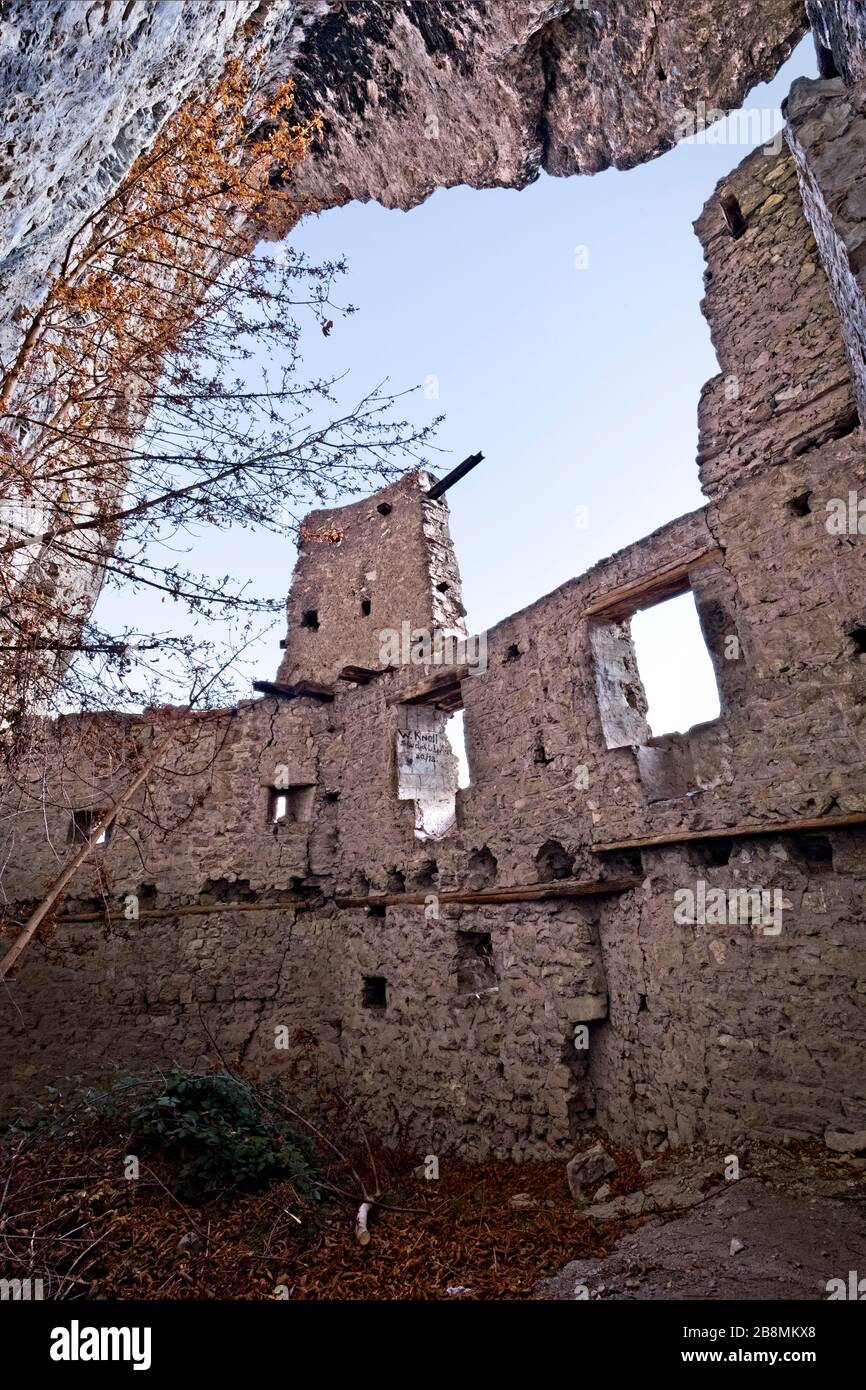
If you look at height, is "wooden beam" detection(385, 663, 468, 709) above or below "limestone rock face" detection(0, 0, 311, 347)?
below

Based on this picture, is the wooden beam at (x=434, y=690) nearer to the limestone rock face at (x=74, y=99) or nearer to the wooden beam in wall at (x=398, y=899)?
the wooden beam in wall at (x=398, y=899)

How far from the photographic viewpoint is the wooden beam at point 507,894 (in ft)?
20.3

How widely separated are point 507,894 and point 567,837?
0.91 metres

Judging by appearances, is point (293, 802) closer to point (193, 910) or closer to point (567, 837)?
point (193, 910)

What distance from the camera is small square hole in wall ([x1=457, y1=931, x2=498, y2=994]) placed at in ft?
24.6

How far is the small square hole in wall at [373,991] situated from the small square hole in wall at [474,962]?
4.27 feet

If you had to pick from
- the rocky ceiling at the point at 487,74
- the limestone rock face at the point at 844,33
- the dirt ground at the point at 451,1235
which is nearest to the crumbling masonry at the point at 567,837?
the limestone rock face at the point at 844,33

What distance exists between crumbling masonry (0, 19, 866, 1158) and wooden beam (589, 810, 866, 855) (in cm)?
3

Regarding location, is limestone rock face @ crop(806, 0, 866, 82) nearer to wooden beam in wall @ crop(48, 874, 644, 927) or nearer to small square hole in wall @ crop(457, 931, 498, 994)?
wooden beam in wall @ crop(48, 874, 644, 927)

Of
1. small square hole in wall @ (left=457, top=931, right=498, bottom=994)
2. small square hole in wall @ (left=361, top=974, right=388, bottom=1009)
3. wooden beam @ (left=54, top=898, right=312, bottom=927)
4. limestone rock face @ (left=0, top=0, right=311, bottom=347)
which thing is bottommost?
small square hole in wall @ (left=361, top=974, right=388, bottom=1009)

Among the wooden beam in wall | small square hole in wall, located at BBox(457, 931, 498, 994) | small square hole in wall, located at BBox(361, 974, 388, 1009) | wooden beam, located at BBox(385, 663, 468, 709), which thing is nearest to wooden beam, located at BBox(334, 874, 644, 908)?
the wooden beam in wall

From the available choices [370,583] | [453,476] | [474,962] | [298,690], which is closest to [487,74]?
[453,476]

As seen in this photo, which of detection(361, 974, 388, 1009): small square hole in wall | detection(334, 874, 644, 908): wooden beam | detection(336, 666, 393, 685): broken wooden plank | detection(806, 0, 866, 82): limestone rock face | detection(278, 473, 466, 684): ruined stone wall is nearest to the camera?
detection(806, 0, 866, 82): limestone rock face
